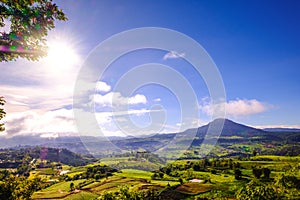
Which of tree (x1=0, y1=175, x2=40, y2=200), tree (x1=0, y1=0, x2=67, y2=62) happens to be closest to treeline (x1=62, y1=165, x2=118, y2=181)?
tree (x1=0, y1=175, x2=40, y2=200)

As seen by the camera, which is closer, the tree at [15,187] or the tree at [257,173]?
the tree at [15,187]

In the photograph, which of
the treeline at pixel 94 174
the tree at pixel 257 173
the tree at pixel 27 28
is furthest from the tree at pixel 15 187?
the treeline at pixel 94 174

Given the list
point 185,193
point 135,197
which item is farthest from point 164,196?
point 135,197

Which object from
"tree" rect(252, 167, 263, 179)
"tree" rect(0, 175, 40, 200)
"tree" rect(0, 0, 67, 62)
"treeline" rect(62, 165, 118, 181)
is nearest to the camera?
"tree" rect(0, 0, 67, 62)

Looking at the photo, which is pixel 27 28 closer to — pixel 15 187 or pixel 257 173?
pixel 15 187

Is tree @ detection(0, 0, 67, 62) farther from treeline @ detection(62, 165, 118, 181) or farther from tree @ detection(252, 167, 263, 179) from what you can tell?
treeline @ detection(62, 165, 118, 181)

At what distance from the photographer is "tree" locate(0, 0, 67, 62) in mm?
9766

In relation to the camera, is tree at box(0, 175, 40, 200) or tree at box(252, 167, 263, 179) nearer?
tree at box(0, 175, 40, 200)

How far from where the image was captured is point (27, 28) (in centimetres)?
1022

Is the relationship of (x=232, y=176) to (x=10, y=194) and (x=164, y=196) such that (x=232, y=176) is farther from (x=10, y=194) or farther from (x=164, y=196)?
(x=10, y=194)

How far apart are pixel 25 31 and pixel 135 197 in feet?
147

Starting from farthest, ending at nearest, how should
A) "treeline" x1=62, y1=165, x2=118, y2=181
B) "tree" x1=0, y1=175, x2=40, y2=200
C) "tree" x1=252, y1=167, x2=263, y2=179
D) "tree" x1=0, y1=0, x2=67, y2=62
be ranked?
"treeline" x1=62, y1=165, x2=118, y2=181, "tree" x1=252, y1=167, x2=263, y2=179, "tree" x1=0, y1=175, x2=40, y2=200, "tree" x1=0, y1=0, x2=67, y2=62

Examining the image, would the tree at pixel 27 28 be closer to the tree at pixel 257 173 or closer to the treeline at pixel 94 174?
the tree at pixel 257 173

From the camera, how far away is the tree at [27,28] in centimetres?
977
